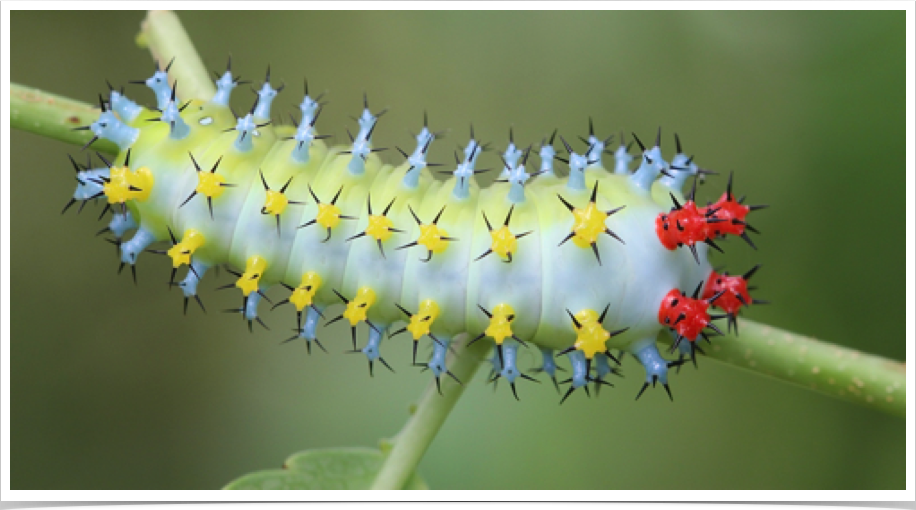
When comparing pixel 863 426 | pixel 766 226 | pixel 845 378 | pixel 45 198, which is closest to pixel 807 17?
pixel 766 226

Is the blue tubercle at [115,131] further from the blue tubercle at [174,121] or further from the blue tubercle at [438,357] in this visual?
the blue tubercle at [438,357]

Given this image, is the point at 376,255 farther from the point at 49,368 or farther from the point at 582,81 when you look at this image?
the point at 49,368

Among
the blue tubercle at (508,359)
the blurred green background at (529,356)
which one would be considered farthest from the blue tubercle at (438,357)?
the blurred green background at (529,356)

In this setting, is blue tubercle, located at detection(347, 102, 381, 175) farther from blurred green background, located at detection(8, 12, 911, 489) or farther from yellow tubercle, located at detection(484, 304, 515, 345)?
blurred green background, located at detection(8, 12, 911, 489)

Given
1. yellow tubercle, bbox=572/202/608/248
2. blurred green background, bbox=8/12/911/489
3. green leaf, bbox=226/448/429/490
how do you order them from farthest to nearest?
blurred green background, bbox=8/12/911/489 < green leaf, bbox=226/448/429/490 < yellow tubercle, bbox=572/202/608/248

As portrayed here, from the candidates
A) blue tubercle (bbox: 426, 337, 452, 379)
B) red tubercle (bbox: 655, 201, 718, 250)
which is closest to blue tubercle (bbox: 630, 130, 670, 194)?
red tubercle (bbox: 655, 201, 718, 250)

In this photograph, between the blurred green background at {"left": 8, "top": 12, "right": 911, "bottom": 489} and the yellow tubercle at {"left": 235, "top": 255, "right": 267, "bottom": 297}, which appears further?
the blurred green background at {"left": 8, "top": 12, "right": 911, "bottom": 489}
